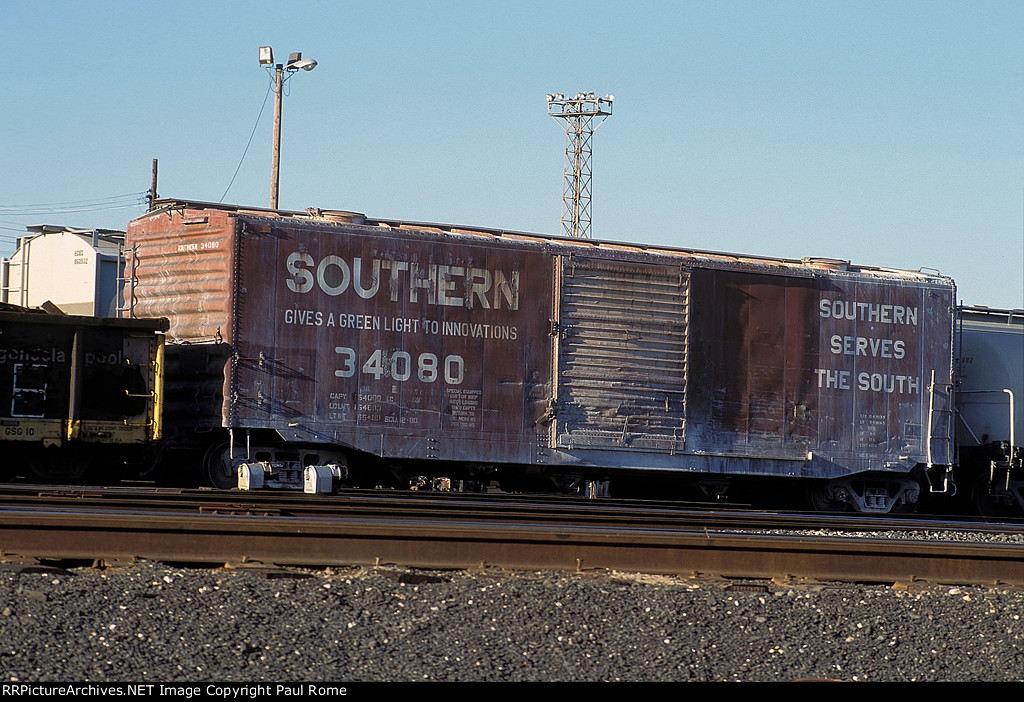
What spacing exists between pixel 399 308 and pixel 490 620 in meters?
8.90

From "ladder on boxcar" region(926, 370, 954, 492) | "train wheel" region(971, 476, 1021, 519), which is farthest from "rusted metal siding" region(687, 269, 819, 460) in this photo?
"train wheel" region(971, 476, 1021, 519)

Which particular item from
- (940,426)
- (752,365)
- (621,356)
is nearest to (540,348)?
(621,356)

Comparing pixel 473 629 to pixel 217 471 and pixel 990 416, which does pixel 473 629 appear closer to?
pixel 217 471

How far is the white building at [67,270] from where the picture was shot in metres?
22.0

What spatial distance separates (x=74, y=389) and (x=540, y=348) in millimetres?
6100

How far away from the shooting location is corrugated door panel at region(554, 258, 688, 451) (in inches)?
605

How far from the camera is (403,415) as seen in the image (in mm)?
14727

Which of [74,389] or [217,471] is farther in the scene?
[217,471]

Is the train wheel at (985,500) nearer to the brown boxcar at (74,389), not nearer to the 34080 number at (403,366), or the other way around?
the 34080 number at (403,366)

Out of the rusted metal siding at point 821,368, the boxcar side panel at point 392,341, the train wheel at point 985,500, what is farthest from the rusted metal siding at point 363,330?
the train wheel at point 985,500

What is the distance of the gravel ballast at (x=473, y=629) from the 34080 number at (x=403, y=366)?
7.25m

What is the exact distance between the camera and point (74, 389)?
44.2 feet

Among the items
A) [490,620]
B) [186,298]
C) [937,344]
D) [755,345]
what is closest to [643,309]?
[755,345]

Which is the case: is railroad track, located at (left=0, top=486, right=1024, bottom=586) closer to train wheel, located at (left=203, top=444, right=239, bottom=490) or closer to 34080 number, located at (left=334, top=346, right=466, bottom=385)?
train wheel, located at (left=203, top=444, right=239, bottom=490)
